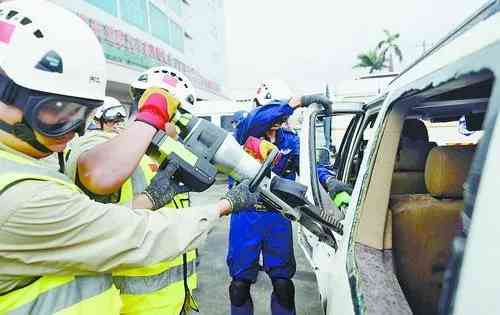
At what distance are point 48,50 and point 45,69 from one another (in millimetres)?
57

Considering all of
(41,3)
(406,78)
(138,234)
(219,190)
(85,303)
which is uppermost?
(41,3)

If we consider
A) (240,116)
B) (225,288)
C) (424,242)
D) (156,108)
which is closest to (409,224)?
(424,242)

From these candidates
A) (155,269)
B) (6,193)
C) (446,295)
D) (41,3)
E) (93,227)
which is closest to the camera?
(446,295)

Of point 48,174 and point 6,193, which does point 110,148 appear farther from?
point 6,193

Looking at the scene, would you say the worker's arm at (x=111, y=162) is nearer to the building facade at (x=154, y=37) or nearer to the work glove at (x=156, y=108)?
the work glove at (x=156, y=108)

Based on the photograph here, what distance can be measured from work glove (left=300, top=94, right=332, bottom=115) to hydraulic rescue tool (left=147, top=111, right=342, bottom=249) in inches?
31.6

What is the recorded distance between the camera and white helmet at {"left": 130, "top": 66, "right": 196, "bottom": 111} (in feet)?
5.51

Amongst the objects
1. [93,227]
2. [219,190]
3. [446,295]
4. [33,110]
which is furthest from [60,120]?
[219,190]

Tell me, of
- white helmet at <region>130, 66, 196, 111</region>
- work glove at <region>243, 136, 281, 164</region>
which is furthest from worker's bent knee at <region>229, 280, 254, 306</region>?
white helmet at <region>130, 66, 196, 111</region>

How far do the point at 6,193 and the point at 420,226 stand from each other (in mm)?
1466

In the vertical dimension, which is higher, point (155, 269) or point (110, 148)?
point (110, 148)

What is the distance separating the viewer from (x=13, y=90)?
1.01 meters

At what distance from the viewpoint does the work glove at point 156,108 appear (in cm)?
139

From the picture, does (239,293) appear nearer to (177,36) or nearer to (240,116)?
(240,116)
